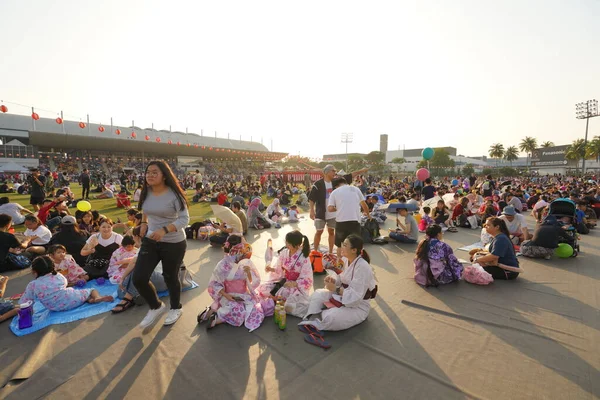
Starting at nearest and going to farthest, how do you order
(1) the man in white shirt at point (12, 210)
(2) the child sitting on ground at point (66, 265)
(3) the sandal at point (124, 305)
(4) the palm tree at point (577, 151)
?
(3) the sandal at point (124, 305)
(2) the child sitting on ground at point (66, 265)
(1) the man in white shirt at point (12, 210)
(4) the palm tree at point (577, 151)

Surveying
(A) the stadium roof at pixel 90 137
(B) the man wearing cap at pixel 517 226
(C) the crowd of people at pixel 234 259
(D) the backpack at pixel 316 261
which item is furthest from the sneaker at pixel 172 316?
(A) the stadium roof at pixel 90 137

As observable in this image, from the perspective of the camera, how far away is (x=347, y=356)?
111 inches

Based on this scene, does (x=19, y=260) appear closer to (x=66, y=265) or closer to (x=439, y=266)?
(x=66, y=265)

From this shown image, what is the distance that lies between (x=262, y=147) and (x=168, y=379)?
7039 centimetres

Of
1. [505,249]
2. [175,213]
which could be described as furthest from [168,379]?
[505,249]

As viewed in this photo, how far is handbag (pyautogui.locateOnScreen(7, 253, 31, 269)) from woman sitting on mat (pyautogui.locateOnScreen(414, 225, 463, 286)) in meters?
7.40

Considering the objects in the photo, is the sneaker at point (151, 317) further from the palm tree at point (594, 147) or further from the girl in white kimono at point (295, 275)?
the palm tree at point (594, 147)

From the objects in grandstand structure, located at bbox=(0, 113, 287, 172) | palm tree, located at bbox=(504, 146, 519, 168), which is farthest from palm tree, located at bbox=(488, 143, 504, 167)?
grandstand structure, located at bbox=(0, 113, 287, 172)

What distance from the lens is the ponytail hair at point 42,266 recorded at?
141 inches

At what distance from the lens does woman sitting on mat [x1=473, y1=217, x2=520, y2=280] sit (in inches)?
185

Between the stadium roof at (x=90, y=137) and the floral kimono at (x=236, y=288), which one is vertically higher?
the stadium roof at (x=90, y=137)

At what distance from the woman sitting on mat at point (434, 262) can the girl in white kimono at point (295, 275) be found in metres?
2.09

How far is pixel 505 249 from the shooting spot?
477cm

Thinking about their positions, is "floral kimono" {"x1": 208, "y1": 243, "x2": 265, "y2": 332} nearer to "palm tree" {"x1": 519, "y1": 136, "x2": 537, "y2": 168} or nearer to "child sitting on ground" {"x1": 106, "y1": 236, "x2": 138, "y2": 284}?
"child sitting on ground" {"x1": 106, "y1": 236, "x2": 138, "y2": 284}
